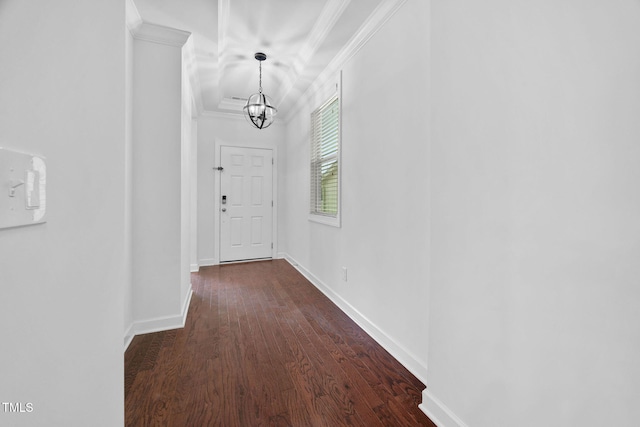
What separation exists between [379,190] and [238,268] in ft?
9.58

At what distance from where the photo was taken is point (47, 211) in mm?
563

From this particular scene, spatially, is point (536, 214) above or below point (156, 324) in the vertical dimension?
above

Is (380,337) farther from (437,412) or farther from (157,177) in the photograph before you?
(157,177)

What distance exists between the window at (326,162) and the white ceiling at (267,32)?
0.47 meters

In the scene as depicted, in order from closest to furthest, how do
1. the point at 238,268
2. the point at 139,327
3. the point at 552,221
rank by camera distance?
the point at 552,221 → the point at 139,327 → the point at 238,268

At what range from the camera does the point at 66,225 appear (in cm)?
63

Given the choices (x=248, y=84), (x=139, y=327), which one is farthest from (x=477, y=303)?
(x=248, y=84)

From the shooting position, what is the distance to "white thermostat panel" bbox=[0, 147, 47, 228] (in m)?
0.44

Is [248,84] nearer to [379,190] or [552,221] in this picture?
[379,190]

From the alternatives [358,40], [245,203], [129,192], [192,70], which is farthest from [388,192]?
[245,203]

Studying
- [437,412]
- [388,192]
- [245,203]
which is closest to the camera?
[437,412]

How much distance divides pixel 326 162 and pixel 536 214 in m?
2.51

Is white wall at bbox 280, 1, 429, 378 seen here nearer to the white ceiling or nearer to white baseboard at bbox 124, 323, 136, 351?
the white ceiling

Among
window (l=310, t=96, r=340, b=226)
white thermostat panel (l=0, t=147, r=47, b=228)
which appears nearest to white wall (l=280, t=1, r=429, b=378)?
window (l=310, t=96, r=340, b=226)
